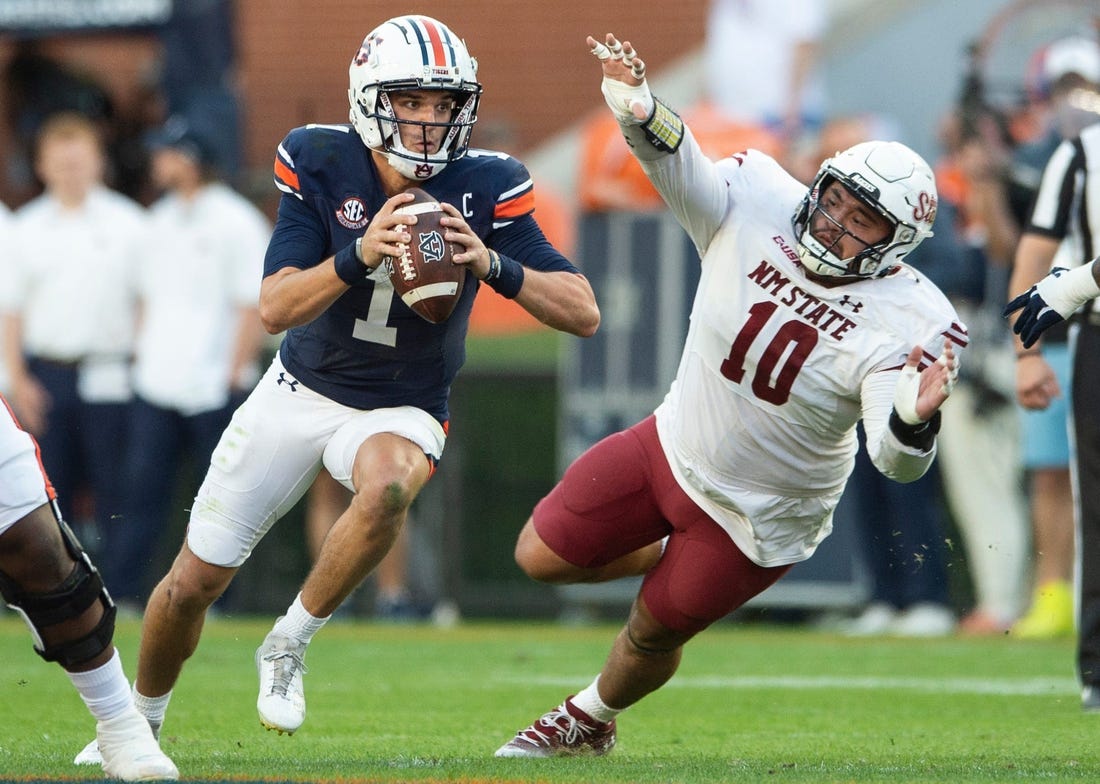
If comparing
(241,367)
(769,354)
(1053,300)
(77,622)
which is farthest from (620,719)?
(241,367)

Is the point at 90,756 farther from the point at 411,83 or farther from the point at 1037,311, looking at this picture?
the point at 1037,311

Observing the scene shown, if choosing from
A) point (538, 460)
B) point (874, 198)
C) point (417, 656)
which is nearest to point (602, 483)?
point (874, 198)

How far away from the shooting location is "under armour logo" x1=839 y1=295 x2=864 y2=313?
5.27m

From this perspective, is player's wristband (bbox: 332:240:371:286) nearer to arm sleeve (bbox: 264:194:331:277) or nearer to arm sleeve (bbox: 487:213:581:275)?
arm sleeve (bbox: 264:194:331:277)

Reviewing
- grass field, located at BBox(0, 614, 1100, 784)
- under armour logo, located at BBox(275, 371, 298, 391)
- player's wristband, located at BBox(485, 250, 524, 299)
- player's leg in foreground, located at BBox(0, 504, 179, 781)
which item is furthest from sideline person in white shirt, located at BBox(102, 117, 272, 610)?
player's leg in foreground, located at BBox(0, 504, 179, 781)

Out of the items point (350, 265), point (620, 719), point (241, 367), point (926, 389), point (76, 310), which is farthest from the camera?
point (76, 310)

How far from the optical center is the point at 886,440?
4.80 meters

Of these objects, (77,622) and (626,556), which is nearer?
(77,622)

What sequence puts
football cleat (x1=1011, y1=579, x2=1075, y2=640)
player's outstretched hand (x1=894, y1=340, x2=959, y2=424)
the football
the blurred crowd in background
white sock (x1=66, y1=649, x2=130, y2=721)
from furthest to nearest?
the blurred crowd in background → football cleat (x1=1011, y1=579, x2=1075, y2=640) → the football → player's outstretched hand (x1=894, y1=340, x2=959, y2=424) → white sock (x1=66, y1=649, x2=130, y2=721)

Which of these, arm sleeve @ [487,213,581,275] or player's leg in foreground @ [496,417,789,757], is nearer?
arm sleeve @ [487,213,581,275]

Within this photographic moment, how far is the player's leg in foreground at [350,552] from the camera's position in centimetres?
495

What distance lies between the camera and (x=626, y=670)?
543cm

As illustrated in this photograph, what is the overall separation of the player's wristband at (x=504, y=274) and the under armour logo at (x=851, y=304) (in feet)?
2.98

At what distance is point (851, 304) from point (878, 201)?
287 mm
